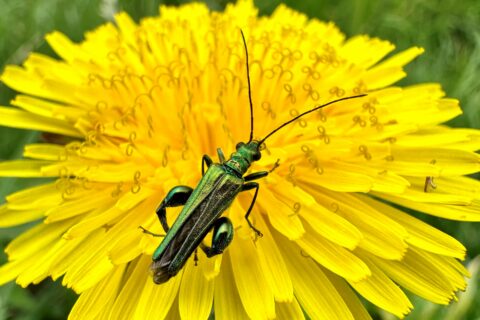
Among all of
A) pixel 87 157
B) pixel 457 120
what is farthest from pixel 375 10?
pixel 87 157

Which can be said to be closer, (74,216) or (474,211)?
(474,211)

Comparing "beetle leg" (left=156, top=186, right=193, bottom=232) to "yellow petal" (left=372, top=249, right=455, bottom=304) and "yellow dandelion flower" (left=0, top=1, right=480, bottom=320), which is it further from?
"yellow petal" (left=372, top=249, right=455, bottom=304)

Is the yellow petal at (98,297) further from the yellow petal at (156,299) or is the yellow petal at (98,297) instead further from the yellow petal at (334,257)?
the yellow petal at (334,257)

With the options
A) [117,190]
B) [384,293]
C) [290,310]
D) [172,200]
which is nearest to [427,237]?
[384,293]

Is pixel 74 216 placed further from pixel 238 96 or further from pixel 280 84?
pixel 280 84

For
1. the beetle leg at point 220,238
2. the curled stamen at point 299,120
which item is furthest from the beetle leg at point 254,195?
the curled stamen at point 299,120

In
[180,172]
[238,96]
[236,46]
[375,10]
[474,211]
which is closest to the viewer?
[474,211]

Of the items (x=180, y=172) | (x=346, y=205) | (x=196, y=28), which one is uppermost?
(x=196, y=28)

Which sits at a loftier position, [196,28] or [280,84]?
[196,28]
